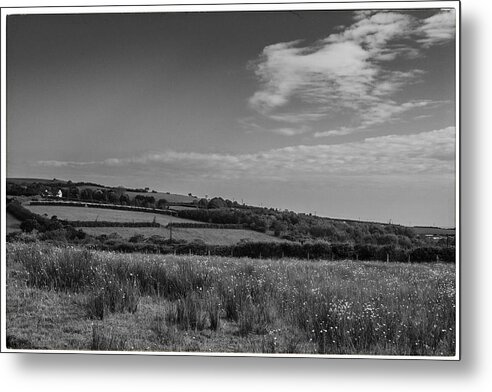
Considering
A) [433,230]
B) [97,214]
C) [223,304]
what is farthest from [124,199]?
[433,230]

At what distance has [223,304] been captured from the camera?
4.00 meters

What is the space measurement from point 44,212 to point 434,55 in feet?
7.14

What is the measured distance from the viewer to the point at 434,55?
12.7ft

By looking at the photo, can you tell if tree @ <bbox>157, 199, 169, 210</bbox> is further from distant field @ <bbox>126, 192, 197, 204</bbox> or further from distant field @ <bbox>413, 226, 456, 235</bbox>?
distant field @ <bbox>413, 226, 456, 235</bbox>

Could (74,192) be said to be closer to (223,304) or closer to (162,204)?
(162,204)

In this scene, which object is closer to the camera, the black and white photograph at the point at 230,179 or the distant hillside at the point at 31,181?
→ the black and white photograph at the point at 230,179

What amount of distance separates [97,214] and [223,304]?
82 centimetres

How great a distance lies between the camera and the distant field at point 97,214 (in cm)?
405

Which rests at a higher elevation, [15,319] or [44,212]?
[44,212]

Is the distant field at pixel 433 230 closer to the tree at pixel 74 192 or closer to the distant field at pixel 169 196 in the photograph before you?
the distant field at pixel 169 196

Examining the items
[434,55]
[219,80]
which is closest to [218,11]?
[219,80]

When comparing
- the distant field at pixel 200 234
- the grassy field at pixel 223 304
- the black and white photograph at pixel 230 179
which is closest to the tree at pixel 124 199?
the black and white photograph at pixel 230 179

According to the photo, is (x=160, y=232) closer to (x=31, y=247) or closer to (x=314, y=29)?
(x=31, y=247)

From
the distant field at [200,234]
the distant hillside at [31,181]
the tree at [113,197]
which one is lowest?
the distant field at [200,234]
